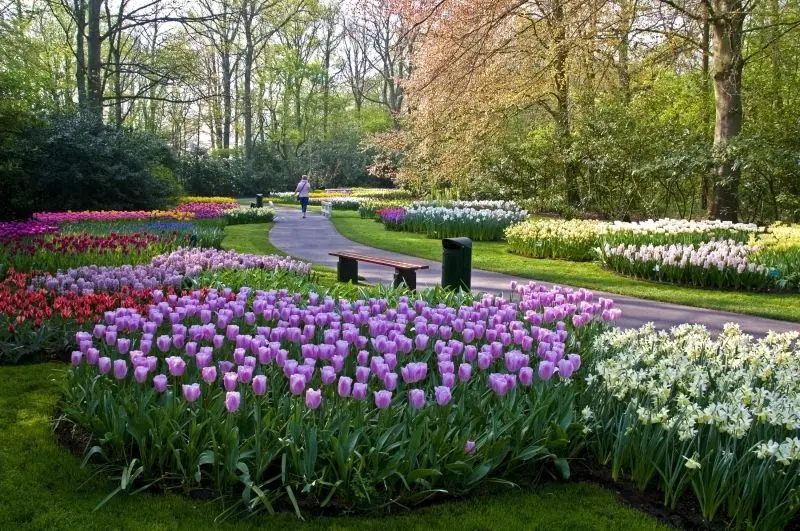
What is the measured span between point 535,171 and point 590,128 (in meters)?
4.03

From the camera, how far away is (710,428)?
314 centimetres

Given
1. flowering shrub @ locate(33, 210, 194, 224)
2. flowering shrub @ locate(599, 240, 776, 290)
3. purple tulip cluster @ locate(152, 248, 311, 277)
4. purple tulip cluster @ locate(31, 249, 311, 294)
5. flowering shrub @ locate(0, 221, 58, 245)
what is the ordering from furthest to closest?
flowering shrub @ locate(33, 210, 194, 224), flowering shrub @ locate(599, 240, 776, 290), flowering shrub @ locate(0, 221, 58, 245), purple tulip cluster @ locate(152, 248, 311, 277), purple tulip cluster @ locate(31, 249, 311, 294)

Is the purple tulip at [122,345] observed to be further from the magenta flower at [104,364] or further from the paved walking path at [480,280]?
the paved walking path at [480,280]

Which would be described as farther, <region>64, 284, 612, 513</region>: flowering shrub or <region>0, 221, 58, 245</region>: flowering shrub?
<region>0, 221, 58, 245</region>: flowering shrub

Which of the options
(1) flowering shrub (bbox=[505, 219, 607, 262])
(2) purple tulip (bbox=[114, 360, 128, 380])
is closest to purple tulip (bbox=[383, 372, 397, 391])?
(2) purple tulip (bbox=[114, 360, 128, 380])

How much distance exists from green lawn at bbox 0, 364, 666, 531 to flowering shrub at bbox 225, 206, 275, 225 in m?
17.2

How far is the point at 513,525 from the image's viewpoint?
3.00 m

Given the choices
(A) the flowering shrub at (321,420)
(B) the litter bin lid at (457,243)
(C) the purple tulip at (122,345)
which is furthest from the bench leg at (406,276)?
(C) the purple tulip at (122,345)

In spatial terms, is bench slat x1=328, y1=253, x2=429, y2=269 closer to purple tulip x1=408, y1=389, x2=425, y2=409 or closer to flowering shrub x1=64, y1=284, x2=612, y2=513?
flowering shrub x1=64, y1=284, x2=612, y2=513

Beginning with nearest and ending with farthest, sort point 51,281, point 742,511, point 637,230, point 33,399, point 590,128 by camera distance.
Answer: point 742,511 < point 33,399 < point 51,281 < point 637,230 < point 590,128

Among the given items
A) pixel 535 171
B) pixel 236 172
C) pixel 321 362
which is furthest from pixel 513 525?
pixel 236 172

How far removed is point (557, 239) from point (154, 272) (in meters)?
8.05

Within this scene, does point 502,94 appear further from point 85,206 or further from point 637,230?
point 85,206

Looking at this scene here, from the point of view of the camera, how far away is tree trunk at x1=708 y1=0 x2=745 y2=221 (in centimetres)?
1388
